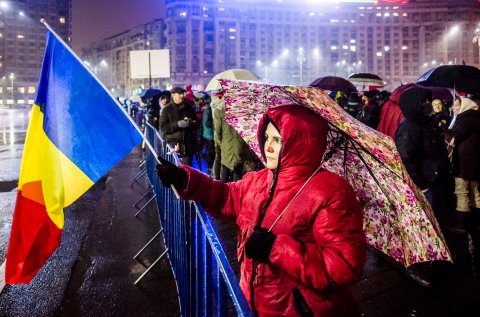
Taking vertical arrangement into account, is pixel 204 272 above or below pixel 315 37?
below

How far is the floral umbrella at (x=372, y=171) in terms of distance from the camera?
185cm

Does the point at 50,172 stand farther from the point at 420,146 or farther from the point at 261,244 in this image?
the point at 420,146

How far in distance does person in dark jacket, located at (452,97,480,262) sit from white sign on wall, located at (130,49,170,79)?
1120cm

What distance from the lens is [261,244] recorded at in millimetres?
1801

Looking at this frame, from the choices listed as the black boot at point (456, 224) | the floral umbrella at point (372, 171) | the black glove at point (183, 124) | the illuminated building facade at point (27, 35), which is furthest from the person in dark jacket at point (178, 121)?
the illuminated building facade at point (27, 35)

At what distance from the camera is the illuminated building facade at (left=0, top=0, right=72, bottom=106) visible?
431 feet

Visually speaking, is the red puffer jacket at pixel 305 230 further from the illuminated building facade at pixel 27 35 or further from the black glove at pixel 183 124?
the illuminated building facade at pixel 27 35

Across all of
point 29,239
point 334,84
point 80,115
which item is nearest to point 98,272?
point 29,239

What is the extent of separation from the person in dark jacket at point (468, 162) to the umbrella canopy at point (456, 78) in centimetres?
113

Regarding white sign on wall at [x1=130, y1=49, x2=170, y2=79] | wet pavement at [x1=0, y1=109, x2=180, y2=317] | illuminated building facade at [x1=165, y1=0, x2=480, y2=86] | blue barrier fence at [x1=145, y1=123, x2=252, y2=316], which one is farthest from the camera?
illuminated building facade at [x1=165, y1=0, x2=480, y2=86]

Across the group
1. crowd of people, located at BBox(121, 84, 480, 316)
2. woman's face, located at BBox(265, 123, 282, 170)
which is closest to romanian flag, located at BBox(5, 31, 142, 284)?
crowd of people, located at BBox(121, 84, 480, 316)

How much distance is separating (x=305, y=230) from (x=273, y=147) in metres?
0.47

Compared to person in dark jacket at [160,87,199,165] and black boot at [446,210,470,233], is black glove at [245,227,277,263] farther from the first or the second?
person in dark jacket at [160,87,199,165]

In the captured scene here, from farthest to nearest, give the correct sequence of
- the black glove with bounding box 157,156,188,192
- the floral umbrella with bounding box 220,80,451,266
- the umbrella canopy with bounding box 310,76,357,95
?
the umbrella canopy with bounding box 310,76,357,95 < the black glove with bounding box 157,156,188,192 < the floral umbrella with bounding box 220,80,451,266
